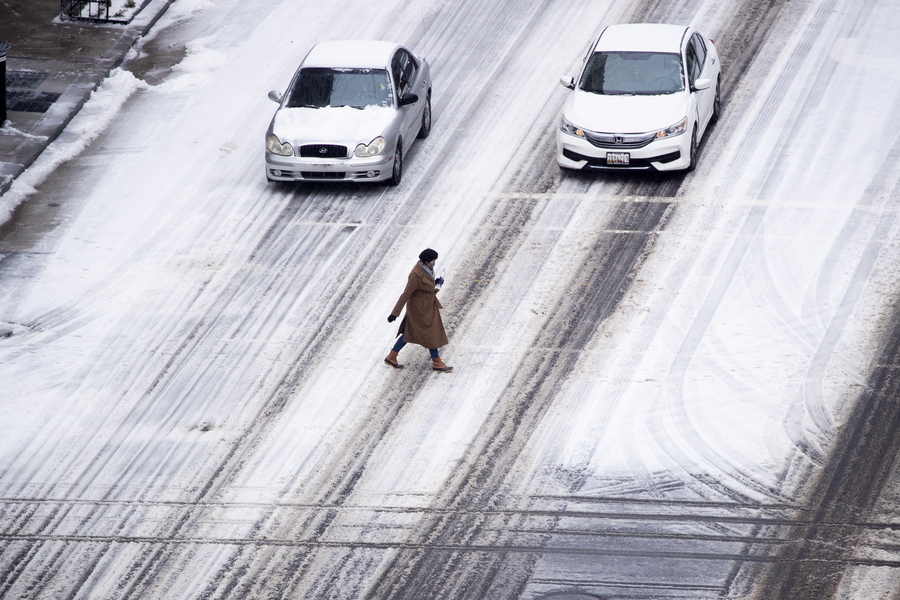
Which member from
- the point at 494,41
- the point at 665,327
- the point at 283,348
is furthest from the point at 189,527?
the point at 494,41

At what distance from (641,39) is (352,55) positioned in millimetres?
4434

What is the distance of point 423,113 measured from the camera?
1728 cm

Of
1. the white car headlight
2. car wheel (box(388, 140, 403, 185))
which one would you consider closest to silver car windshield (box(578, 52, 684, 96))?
car wheel (box(388, 140, 403, 185))

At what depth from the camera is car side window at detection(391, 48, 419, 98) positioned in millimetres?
16719

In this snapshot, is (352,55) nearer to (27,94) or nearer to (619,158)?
(619,158)

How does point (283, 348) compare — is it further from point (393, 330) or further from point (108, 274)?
point (108, 274)

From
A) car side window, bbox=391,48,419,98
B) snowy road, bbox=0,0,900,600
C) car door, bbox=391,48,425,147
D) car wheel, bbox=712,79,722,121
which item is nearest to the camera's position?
snowy road, bbox=0,0,900,600

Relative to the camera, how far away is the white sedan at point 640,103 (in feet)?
50.4

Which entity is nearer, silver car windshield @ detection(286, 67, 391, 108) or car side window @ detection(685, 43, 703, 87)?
car side window @ detection(685, 43, 703, 87)

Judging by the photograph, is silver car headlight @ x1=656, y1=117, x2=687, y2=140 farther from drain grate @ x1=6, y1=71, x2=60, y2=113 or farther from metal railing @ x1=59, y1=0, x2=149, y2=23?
metal railing @ x1=59, y1=0, x2=149, y2=23

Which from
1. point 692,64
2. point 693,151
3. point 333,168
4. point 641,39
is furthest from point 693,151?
point 333,168

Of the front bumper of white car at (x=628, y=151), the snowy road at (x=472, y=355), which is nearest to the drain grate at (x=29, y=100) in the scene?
the snowy road at (x=472, y=355)

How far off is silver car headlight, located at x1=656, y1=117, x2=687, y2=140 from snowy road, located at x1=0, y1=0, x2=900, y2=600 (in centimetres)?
77

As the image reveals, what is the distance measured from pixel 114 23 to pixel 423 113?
764 cm
